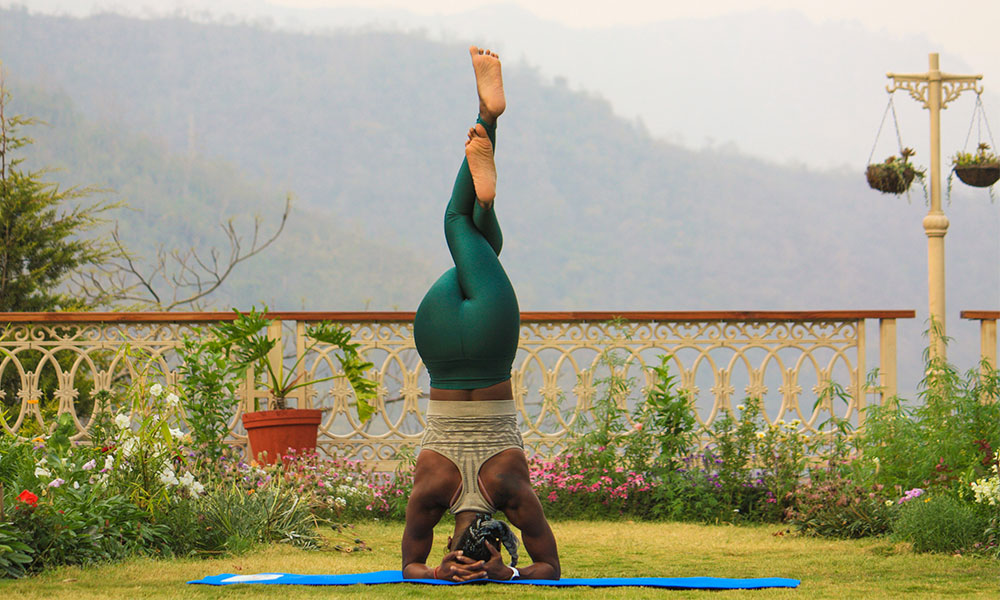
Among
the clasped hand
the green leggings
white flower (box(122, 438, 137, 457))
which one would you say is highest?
the green leggings

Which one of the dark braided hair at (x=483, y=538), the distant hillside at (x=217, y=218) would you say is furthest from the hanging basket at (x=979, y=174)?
the distant hillside at (x=217, y=218)

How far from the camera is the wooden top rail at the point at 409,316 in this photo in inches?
295

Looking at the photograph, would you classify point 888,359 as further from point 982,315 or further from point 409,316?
point 409,316

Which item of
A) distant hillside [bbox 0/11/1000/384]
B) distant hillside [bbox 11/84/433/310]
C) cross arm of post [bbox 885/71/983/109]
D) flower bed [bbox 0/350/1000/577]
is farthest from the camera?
distant hillside [bbox 0/11/1000/384]

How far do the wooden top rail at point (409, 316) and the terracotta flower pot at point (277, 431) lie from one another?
863 mm

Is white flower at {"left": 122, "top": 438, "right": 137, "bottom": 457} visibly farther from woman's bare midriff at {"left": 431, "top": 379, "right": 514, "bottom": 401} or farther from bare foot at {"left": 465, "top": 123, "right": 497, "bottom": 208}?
bare foot at {"left": 465, "top": 123, "right": 497, "bottom": 208}

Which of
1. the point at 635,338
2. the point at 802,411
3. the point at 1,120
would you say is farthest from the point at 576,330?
the point at 1,120

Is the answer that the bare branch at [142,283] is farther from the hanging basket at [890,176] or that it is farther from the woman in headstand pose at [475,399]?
the woman in headstand pose at [475,399]

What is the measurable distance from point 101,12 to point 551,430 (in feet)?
58.2

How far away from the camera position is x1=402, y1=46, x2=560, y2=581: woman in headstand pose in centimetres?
390

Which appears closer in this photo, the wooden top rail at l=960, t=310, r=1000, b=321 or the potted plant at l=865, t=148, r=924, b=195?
the wooden top rail at l=960, t=310, r=1000, b=321

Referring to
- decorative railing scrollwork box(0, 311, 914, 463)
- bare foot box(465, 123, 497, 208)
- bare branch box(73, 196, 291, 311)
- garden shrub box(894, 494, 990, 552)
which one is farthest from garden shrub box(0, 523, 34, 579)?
bare branch box(73, 196, 291, 311)

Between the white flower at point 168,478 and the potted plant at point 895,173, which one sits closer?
the white flower at point 168,478

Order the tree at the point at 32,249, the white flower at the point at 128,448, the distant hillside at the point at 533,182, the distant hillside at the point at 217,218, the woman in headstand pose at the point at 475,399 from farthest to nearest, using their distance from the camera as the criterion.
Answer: the distant hillside at the point at 533,182 < the distant hillside at the point at 217,218 < the tree at the point at 32,249 < the white flower at the point at 128,448 < the woman in headstand pose at the point at 475,399
